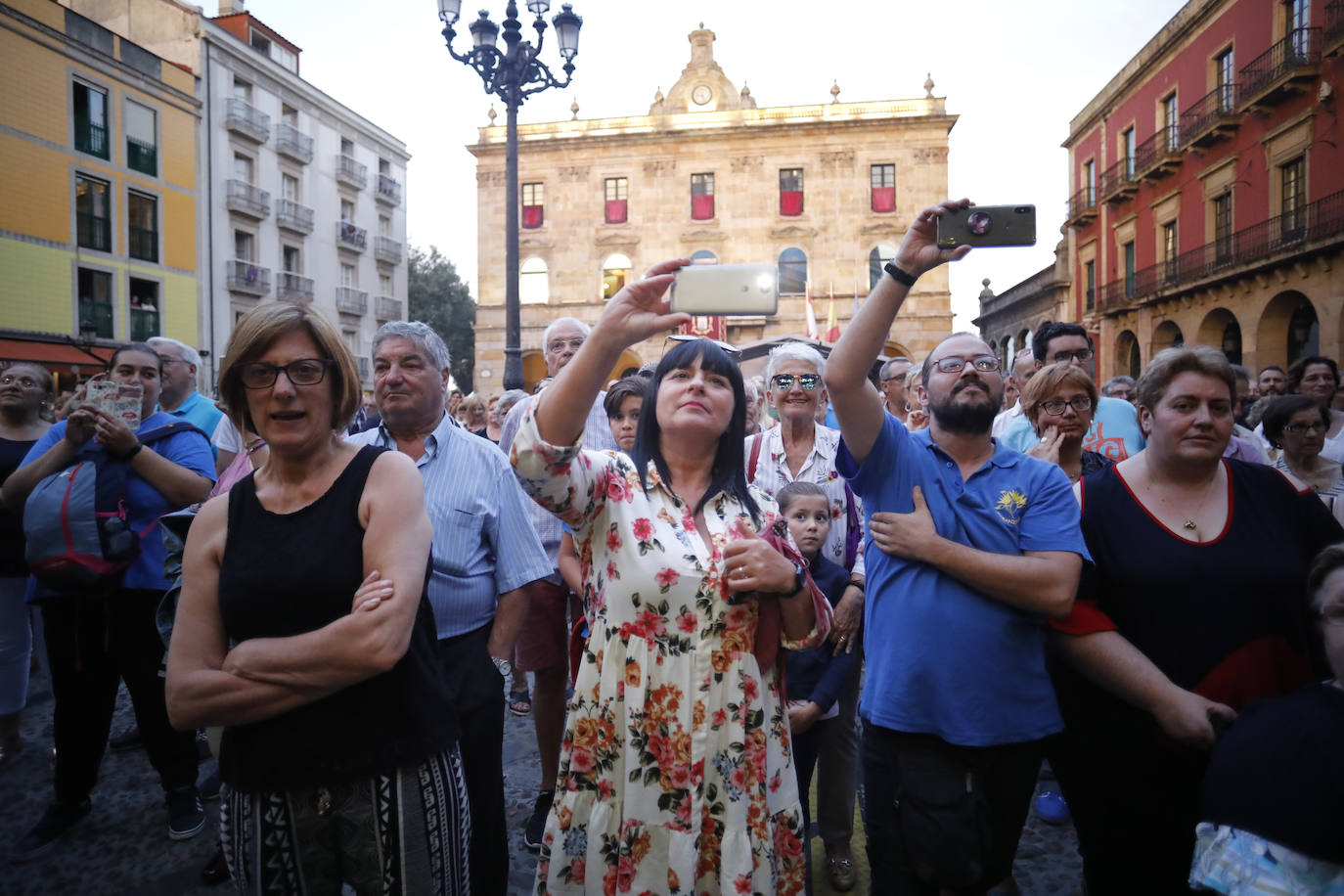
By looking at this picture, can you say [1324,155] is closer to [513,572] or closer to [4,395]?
[513,572]

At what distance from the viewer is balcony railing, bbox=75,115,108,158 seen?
1955cm

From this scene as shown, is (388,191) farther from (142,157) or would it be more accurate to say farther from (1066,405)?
(1066,405)

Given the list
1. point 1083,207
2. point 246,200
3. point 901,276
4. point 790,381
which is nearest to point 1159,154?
point 1083,207

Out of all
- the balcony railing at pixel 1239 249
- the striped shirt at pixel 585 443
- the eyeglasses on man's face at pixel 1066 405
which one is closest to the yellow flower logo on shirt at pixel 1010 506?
the eyeglasses on man's face at pixel 1066 405

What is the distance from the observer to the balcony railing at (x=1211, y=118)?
17.5m

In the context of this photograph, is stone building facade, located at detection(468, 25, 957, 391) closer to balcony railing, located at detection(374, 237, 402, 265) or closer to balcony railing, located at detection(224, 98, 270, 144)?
balcony railing, located at detection(374, 237, 402, 265)

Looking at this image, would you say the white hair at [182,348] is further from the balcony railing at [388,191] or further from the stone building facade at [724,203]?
the balcony railing at [388,191]

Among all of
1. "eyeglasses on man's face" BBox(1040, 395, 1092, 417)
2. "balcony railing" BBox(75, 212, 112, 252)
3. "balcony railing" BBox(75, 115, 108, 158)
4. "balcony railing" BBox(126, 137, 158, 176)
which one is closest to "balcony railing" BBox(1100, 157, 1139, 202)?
"eyeglasses on man's face" BBox(1040, 395, 1092, 417)

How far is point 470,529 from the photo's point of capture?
2.60 meters

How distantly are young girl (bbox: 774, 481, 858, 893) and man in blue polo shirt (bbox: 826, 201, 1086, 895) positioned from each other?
33 cm

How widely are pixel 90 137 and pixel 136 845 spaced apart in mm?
23856

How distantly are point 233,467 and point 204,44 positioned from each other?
2823 centimetres

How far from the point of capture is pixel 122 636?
346cm

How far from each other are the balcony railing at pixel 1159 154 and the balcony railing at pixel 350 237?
28808 mm
